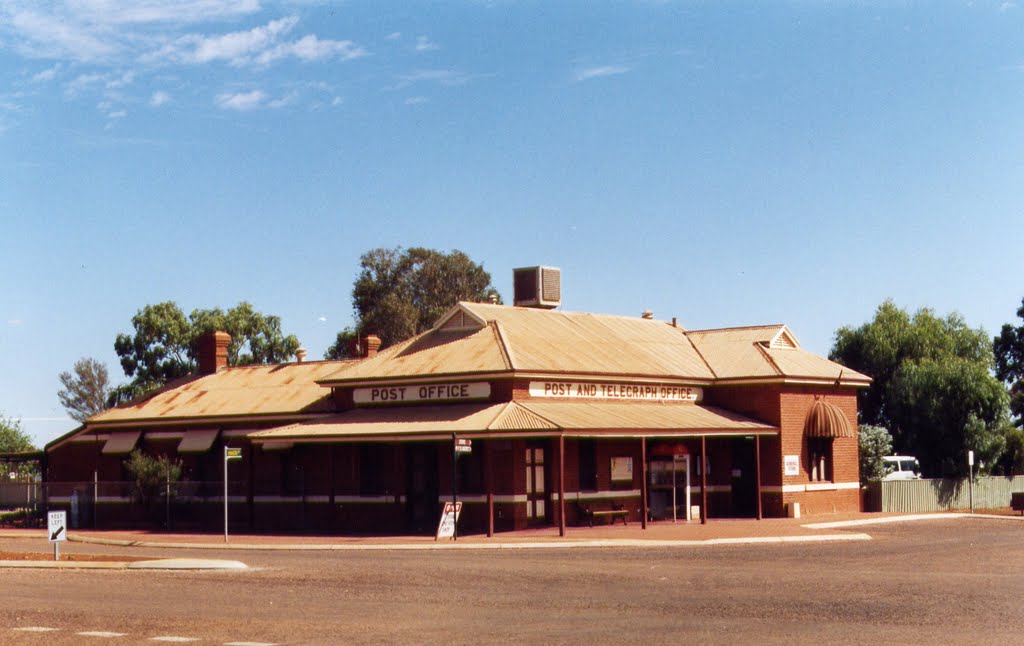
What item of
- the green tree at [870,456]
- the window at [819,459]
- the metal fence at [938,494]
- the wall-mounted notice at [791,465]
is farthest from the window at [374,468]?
the green tree at [870,456]

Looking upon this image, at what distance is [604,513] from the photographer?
4044 centimetres

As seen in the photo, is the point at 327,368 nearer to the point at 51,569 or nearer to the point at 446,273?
the point at 51,569

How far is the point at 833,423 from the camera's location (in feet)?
149

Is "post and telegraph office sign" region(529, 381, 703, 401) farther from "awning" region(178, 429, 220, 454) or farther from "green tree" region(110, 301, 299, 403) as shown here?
"green tree" region(110, 301, 299, 403)

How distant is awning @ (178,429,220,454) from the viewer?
46.6 metres

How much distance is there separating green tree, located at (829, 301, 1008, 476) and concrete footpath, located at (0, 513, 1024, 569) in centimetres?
1758

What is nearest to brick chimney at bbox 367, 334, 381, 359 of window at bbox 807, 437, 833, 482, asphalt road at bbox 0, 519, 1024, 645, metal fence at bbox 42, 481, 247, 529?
metal fence at bbox 42, 481, 247, 529

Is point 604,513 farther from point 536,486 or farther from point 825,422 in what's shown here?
point 825,422

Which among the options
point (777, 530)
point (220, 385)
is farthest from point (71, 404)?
point (777, 530)

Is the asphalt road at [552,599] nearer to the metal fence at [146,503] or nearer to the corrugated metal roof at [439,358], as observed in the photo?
the corrugated metal roof at [439,358]

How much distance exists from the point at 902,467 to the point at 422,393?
25.1 meters

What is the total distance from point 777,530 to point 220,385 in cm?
2327

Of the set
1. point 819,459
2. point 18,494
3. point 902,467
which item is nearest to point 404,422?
point 819,459

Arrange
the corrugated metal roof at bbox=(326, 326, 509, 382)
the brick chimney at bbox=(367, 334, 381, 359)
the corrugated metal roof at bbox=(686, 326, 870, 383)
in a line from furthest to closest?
the brick chimney at bbox=(367, 334, 381, 359) → the corrugated metal roof at bbox=(686, 326, 870, 383) → the corrugated metal roof at bbox=(326, 326, 509, 382)
